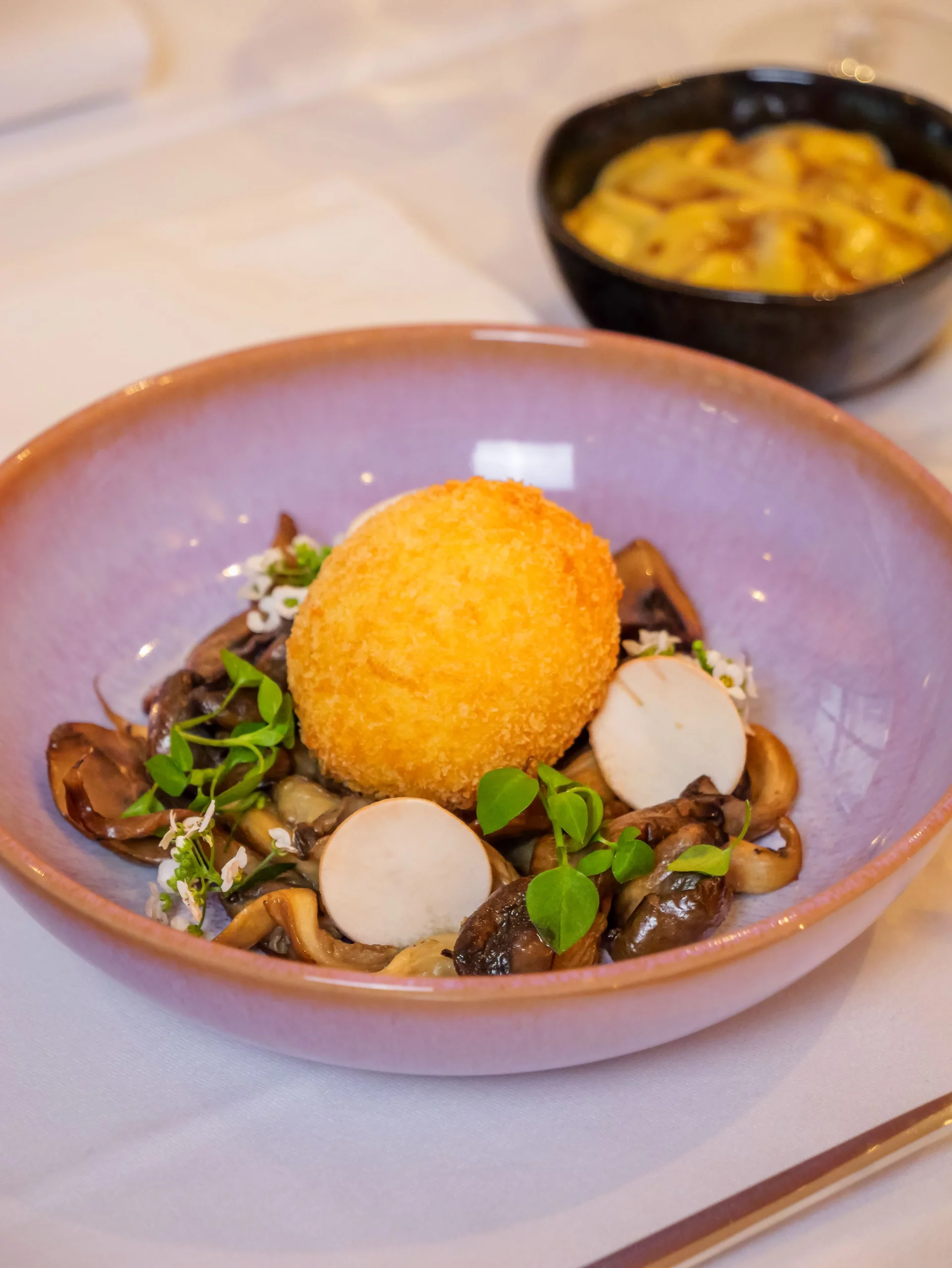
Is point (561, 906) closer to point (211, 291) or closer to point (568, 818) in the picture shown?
point (568, 818)

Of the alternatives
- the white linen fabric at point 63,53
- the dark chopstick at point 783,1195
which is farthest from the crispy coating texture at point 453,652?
the white linen fabric at point 63,53

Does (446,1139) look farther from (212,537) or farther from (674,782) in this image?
(212,537)

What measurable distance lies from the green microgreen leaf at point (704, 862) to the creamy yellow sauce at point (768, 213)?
897 mm

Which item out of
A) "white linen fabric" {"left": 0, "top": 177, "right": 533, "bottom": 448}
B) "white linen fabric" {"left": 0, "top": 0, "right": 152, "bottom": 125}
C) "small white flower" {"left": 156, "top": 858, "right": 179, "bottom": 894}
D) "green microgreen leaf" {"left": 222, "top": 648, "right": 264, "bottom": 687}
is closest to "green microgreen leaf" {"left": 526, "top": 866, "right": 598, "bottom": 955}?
"small white flower" {"left": 156, "top": 858, "right": 179, "bottom": 894}

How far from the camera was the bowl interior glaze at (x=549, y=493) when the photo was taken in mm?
1256

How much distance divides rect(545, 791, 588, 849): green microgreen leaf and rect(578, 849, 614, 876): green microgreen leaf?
0.03m

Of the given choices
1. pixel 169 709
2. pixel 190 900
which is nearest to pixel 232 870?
pixel 190 900

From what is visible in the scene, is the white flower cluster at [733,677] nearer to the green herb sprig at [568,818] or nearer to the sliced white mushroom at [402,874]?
the green herb sprig at [568,818]

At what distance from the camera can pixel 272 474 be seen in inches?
60.2

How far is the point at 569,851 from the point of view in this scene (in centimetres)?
108

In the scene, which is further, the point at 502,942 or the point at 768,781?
the point at 768,781

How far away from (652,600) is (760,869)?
14.9 inches

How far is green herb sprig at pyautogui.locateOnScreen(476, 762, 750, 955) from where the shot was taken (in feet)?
3.11

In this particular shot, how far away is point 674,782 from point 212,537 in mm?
664
